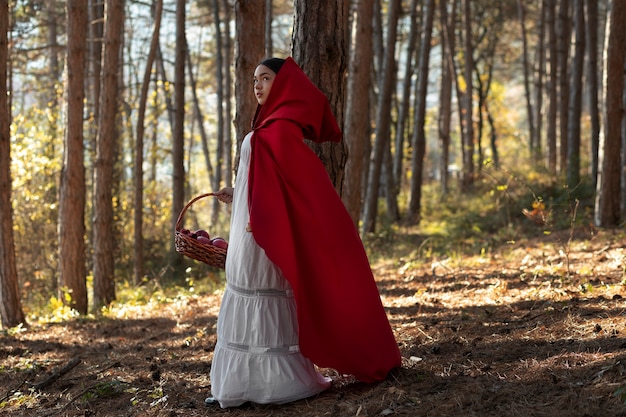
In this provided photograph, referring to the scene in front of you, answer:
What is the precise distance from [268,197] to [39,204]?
12.4 m

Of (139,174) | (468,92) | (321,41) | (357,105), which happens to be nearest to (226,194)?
(321,41)

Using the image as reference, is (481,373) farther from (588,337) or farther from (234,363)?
(234,363)

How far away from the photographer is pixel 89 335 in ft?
26.7

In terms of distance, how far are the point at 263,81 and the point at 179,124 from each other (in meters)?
9.24

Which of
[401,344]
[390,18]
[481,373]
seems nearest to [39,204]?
[390,18]

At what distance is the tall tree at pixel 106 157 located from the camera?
10.2 m

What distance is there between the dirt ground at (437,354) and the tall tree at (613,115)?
94 centimetres

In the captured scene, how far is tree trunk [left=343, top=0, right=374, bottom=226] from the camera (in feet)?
33.8

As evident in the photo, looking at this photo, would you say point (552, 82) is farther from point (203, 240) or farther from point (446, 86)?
point (203, 240)

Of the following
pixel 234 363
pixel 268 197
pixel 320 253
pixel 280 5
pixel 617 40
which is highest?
pixel 280 5

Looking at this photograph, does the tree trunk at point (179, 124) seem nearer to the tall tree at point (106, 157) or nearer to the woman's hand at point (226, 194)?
the tall tree at point (106, 157)

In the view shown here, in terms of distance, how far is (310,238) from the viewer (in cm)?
444

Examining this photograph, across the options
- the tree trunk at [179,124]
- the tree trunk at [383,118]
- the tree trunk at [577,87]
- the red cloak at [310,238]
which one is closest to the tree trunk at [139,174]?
the tree trunk at [179,124]

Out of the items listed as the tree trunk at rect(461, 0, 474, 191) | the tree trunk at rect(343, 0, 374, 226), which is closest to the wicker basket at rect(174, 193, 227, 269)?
the tree trunk at rect(343, 0, 374, 226)
